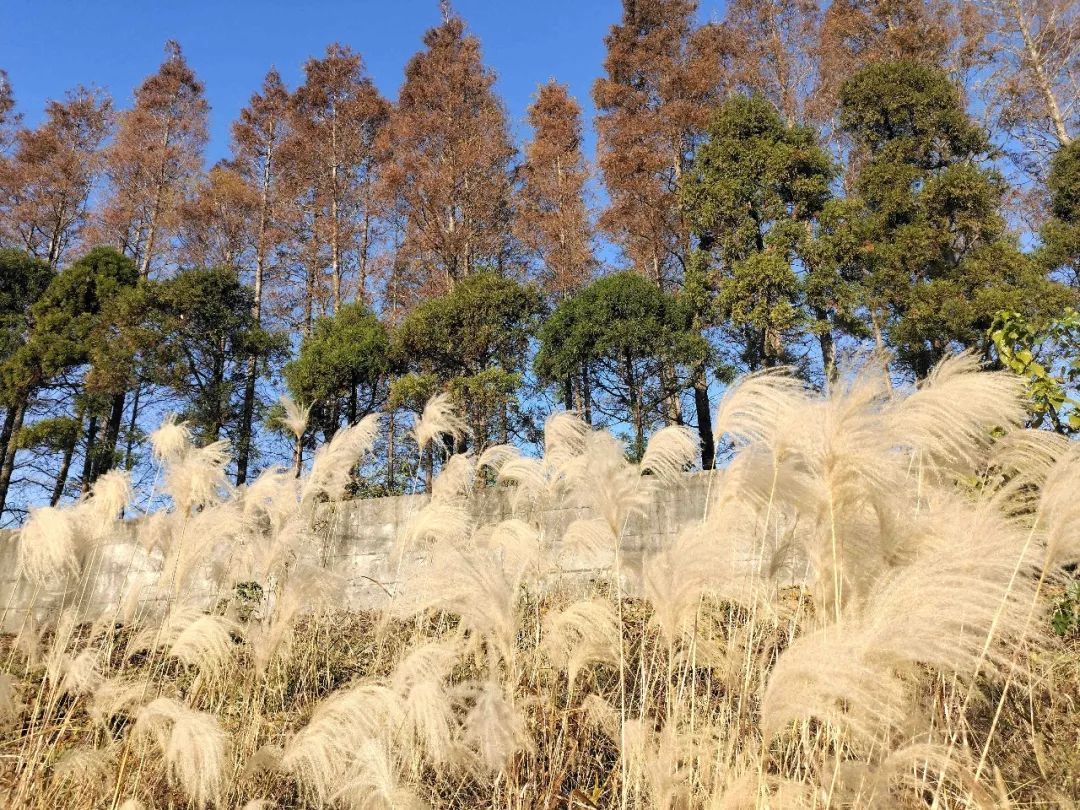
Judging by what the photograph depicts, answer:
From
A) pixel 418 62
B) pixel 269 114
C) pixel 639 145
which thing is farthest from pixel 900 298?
pixel 269 114

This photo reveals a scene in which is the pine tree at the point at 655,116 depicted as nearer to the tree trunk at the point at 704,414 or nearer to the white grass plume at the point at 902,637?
the tree trunk at the point at 704,414

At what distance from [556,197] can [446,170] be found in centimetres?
265

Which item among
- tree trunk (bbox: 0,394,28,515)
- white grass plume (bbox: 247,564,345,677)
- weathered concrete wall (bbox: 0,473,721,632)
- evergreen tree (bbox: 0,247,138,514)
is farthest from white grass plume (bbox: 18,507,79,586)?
tree trunk (bbox: 0,394,28,515)

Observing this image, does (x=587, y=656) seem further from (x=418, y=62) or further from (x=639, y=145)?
(x=418, y=62)

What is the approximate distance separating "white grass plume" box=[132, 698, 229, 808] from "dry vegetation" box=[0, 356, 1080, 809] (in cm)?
1

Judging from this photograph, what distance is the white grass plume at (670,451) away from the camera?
279 cm

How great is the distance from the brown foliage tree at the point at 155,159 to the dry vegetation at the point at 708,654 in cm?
1596

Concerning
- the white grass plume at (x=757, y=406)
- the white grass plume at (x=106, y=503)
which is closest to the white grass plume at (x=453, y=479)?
the white grass plume at (x=106, y=503)

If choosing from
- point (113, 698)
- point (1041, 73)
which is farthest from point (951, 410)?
point (1041, 73)

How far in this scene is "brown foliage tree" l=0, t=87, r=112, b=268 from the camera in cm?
1636

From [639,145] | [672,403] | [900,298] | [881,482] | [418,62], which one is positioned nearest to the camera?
[881,482]

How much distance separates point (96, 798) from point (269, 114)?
1847cm

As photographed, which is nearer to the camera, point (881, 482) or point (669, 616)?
point (881, 482)

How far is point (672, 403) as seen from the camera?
10.5 metres
